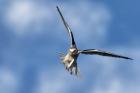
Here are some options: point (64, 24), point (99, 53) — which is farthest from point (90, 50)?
point (64, 24)

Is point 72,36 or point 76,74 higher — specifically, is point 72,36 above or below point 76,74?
above

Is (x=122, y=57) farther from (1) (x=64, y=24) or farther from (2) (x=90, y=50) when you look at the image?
(1) (x=64, y=24)

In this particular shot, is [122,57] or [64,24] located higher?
[64,24]

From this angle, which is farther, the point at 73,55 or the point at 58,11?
the point at 58,11

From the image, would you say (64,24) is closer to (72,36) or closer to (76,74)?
(72,36)

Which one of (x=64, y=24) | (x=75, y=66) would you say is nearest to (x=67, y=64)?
(x=75, y=66)

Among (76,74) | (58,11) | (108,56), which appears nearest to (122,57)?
(108,56)

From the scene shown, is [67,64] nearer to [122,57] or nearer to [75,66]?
[75,66]

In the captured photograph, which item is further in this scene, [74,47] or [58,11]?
→ [58,11]
